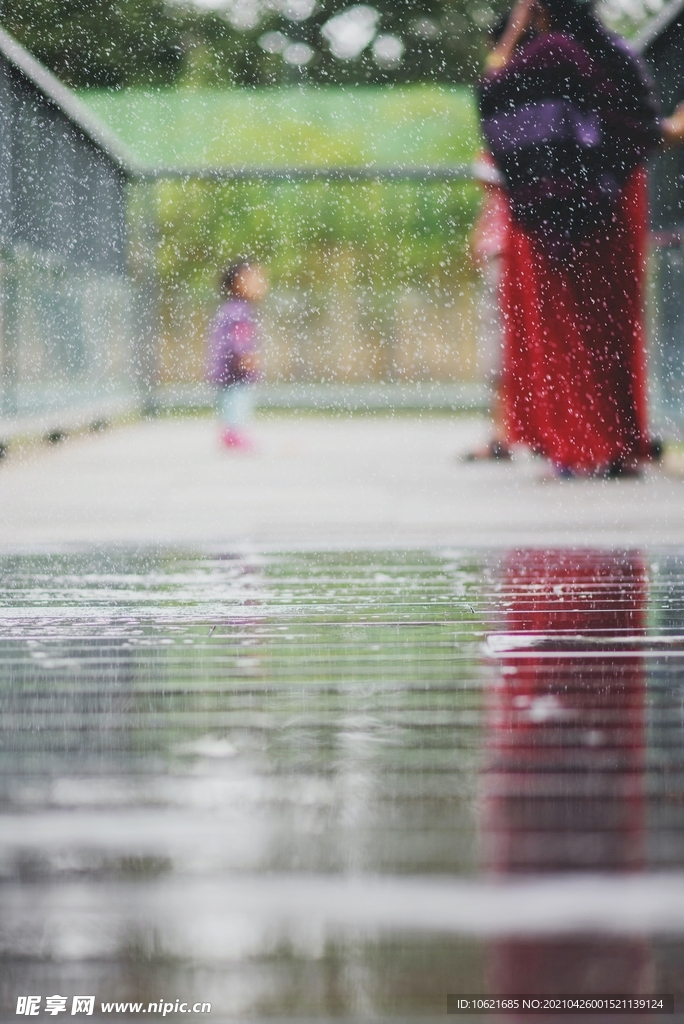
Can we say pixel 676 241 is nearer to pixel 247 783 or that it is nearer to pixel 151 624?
pixel 151 624

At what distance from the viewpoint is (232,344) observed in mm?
7492

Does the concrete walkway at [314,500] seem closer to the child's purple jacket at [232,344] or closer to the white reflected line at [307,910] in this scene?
the child's purple jacket at [232,344]

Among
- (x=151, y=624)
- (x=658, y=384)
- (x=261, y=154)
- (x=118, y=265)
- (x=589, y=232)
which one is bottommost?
(x=151, y=624)

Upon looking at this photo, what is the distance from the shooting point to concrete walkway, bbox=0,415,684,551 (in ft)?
11.2

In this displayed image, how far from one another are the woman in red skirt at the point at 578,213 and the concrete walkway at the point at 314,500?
0.73 ft

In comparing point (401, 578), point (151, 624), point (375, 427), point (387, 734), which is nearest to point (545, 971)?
point (387, 734)

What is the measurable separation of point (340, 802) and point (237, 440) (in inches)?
218

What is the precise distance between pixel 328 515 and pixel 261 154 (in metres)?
7.41

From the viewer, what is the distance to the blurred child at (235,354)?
23.1 feet

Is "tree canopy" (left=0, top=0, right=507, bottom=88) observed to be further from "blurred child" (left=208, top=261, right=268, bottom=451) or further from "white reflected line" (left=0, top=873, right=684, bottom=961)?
"white reflected line" (left=0, top=873, right=684, bottom=961)

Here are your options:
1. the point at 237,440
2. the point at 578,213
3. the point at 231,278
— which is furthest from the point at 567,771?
the point at 231,278

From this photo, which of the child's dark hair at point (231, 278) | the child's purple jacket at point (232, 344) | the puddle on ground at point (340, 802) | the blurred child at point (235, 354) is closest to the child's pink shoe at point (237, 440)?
the blurred child at point (235, 354)

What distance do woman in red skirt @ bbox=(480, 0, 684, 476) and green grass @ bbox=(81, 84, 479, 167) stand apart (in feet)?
12.6

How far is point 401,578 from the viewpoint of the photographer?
2.71 metres
